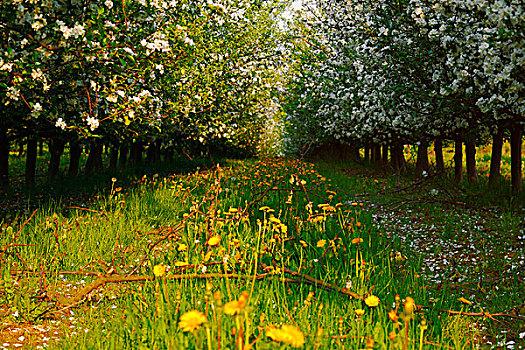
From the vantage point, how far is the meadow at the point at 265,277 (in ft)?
9.20

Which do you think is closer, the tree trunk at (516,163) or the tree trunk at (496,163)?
the tree trunk at (516,163)

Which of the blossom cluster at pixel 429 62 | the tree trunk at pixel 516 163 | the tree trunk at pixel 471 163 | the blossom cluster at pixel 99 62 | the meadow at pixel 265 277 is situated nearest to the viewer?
the meadow at pixel 265 277

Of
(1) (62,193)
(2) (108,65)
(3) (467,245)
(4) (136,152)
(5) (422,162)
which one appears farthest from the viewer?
(4) (136,152)

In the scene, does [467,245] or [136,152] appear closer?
[467,245]

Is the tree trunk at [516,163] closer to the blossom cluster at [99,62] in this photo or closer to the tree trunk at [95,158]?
the blossom cluster at [99,62]

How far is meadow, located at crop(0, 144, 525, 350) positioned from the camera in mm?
2803

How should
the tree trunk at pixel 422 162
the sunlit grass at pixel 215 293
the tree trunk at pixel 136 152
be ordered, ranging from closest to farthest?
the sunlit grass at pixel 215 293 → the tree trunk at pixel 422 162 → the tree trunk at pixel 136 152

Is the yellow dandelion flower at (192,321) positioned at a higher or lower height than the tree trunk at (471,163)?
lower

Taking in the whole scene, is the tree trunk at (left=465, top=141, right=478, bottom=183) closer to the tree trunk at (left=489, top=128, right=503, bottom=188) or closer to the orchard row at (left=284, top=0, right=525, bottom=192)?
the orchard row at (left=284, top=0, right=525, bottom=192)

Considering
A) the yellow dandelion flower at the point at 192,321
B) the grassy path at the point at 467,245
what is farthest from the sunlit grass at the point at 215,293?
the grassy path at the point at 467,245

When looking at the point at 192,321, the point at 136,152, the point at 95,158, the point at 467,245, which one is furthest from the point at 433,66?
the point at 136,152

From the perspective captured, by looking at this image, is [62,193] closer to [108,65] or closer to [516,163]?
[108,65]

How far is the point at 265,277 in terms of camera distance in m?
3.61

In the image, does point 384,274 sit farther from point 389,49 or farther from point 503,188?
point 503,188
